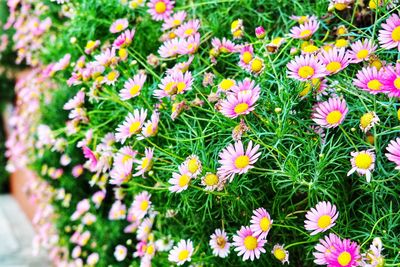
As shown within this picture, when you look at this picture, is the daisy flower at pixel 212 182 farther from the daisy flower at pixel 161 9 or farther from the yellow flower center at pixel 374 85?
the daisy flower at pixel 161 9

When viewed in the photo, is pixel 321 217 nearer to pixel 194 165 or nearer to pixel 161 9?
pixel 194 165

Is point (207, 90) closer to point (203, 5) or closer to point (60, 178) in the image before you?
point (203, 5)

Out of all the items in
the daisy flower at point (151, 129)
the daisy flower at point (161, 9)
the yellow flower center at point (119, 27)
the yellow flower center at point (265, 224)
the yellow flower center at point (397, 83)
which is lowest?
the yellow flower center at point (265, 224)

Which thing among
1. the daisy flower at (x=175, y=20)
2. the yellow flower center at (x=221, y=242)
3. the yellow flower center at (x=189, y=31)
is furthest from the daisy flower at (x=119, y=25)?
Result: the yellow flower center at (x=221, y=242)

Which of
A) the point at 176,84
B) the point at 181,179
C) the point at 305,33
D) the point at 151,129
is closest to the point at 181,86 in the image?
the point at 176,84

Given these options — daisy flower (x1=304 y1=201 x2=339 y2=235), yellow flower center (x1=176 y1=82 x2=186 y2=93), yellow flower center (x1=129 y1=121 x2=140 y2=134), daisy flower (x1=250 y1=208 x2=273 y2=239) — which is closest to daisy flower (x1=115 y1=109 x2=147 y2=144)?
yellow flower center (x1=129 y1=121 x2=140 y2=134)

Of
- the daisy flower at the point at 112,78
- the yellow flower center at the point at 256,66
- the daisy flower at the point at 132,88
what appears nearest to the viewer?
the yellow flower center at the point at 256,66

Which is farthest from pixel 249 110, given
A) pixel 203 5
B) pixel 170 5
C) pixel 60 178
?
pixel 60 178

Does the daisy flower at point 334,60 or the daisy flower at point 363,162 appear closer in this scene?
the daisy flower at point 363,162
